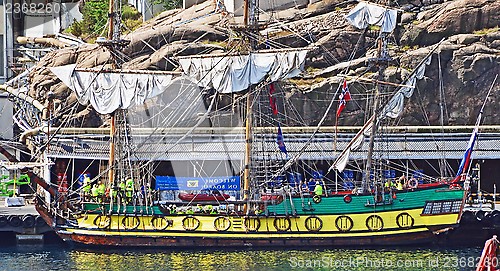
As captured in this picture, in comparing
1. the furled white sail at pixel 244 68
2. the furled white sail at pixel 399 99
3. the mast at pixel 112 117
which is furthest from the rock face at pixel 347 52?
the mast at pixel 112 117

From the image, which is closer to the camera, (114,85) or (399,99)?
(399,99)

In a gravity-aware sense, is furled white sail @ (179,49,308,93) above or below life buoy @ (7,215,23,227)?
above

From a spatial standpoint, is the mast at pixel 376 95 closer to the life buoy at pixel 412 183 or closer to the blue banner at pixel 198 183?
the life buoy at pixel 412 183

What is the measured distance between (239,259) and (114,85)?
12.1 meters

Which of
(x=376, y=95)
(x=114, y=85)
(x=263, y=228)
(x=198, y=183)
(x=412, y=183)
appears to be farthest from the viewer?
(x=198, y=183)

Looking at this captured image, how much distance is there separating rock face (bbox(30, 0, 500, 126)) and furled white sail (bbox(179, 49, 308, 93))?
5.73 ft

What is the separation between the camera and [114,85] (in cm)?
5884

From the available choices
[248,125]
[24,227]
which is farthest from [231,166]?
[24,227]

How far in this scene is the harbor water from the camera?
49.8m

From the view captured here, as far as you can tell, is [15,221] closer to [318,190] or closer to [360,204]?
[318,190]

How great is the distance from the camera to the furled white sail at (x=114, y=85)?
5878 centimetres

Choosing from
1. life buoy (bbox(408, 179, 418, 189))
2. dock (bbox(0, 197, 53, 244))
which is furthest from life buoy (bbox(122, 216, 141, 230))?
life buoy (bbox(408, 179, 418, 189))

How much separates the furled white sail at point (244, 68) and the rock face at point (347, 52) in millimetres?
1747

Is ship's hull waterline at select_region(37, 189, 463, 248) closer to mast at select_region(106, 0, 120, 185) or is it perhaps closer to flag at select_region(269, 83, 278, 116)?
mast at select_region(106, 0, 120, 185)
